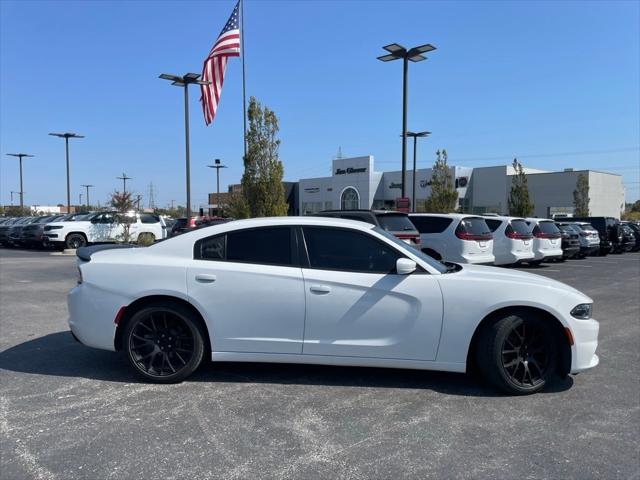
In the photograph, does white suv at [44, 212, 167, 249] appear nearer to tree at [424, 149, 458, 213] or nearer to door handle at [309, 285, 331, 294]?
tree at [424, 149, 458, 213]

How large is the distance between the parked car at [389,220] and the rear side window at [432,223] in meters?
2.90

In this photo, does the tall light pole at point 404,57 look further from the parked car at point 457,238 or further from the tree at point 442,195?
the tree at point 442,195

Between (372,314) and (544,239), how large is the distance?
46.8ft

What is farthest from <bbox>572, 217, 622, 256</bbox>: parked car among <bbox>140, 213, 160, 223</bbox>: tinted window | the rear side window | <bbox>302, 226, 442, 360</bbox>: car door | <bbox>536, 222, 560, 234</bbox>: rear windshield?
<bbox>302, 226, 442, 360</bbox>: car door

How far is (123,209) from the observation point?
73.1 ft

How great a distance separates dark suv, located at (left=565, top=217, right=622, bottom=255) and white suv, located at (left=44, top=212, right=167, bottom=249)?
785 inches

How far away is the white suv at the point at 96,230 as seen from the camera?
21625 millimetres

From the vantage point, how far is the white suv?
70.9ft

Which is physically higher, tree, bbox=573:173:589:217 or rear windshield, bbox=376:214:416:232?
tree, bbox=573:173:589:217

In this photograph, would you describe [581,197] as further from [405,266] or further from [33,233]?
[405,266]

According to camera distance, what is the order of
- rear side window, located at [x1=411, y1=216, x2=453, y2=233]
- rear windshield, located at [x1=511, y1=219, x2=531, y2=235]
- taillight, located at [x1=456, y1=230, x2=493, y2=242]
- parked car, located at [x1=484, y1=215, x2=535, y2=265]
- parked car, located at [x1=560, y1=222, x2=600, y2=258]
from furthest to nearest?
parked car, located at [x1=560, y1=222, x2=600, y2=258] < rear windshield, located at [x1=511, y1=219, x2=531, y2=235] < parked car, located at [x1=484, y1=215, x2=535, y2=265] < rear side window, located at [x1=411, y1=216, x2=453, y2=233] < taillight, located at [x1=456, y1=230, x2=493, y2=242]

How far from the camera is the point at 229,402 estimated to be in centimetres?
422

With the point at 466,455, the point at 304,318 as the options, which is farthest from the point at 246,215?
the point at 466,455

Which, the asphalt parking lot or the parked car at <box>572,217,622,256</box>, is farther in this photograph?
the parked car at <box>572,217,622,256</box>
